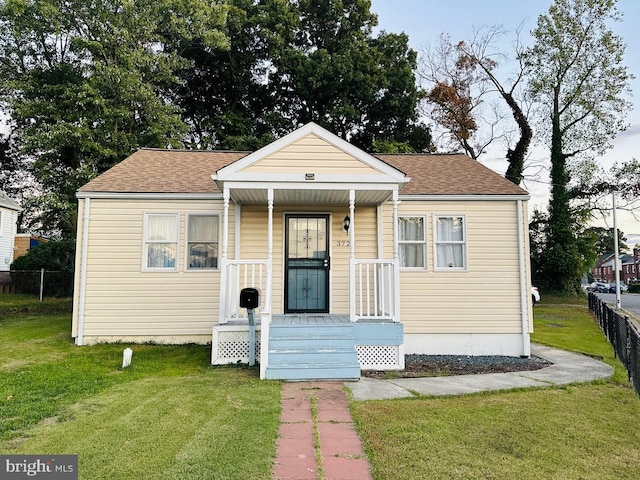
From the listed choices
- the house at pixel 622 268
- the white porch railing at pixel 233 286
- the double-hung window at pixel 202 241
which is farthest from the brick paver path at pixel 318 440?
the house at pixel 622 268

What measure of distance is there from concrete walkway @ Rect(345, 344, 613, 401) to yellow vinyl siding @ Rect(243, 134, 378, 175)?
11.5 feet

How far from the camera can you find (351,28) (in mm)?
22141

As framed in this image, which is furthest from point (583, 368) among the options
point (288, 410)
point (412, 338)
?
point (288, 410)

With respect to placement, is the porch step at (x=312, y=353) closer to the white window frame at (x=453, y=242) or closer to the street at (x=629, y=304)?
the white window frame at (x=453, y=242)

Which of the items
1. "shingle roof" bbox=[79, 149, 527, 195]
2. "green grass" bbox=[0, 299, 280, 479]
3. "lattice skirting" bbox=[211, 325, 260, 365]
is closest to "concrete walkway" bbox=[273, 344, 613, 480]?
"green grass" bbox=[0, 299, 280, 479]

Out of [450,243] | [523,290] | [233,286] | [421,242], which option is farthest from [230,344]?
[523,290]

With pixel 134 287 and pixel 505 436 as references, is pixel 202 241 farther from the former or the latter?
pixel 505 436

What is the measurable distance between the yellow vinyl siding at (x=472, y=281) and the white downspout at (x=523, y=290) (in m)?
0.07

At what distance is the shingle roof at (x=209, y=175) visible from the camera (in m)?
8.54

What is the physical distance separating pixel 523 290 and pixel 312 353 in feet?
15.8

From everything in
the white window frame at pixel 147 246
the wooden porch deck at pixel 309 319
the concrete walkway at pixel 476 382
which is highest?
the white window frame at pixel 147 246

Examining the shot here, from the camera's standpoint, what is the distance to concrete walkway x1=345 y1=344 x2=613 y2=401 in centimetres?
523

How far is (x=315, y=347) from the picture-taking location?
6.30 metres

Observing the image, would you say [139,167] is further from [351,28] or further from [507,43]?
[507,43]
